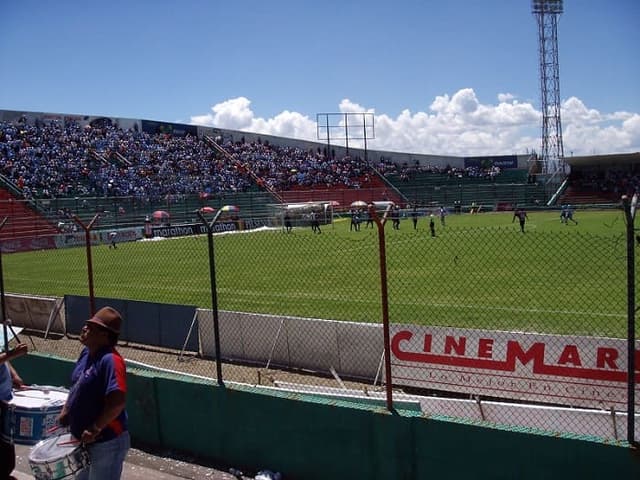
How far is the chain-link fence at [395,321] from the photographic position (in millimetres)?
7711

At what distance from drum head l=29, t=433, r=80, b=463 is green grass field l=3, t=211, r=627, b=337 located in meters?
6.50

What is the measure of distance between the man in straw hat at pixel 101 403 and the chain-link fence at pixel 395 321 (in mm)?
2152

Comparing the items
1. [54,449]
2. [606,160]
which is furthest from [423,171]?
[54,449]

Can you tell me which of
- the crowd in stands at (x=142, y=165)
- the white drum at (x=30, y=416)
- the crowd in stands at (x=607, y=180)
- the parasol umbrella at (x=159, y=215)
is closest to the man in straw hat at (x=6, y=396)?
the white drum at (x=30, y=416)

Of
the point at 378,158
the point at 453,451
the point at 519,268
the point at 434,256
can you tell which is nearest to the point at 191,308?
the point at 453,451

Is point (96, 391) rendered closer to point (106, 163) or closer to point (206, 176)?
point (106, 163)

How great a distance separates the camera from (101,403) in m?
4.42

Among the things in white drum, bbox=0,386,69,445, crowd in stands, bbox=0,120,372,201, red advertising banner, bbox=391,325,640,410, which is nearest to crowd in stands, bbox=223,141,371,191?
crowd in stands, bbox=0,120,372,201

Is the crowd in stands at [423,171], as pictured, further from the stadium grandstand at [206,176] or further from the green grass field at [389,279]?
the green grass field at [389,279]

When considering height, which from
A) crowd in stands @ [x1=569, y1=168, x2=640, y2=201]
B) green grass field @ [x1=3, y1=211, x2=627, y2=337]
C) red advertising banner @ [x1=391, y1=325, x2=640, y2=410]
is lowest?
green grass field @ [x1=3, y1=211, x2=627, y2=337]

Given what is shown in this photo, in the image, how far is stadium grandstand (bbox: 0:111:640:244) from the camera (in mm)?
44375

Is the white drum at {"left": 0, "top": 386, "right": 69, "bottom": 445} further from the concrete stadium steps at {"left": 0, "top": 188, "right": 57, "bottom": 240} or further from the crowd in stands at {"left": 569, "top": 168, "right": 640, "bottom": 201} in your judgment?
the crowd in stands at {"left": 569, "top": 168, "right": 640, "bottom": 201}

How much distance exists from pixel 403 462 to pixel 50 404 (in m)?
3.02

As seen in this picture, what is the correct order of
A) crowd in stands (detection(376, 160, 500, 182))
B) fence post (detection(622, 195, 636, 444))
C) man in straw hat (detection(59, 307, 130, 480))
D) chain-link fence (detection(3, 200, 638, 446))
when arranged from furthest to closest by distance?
crowd in stands (detection(376, 160, 500, 182)) < chain-link fence (detection(3, 200, 638, 446)) < fence post (detection(622, 195, 636, 444)) < man in straw hat (detection(59, 307, 130, 480))
